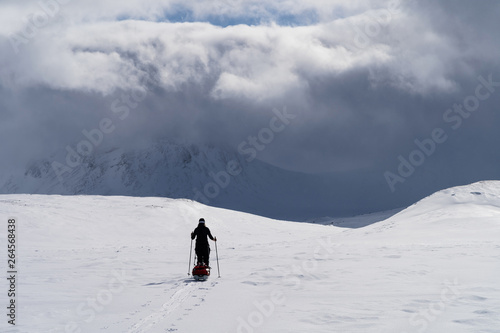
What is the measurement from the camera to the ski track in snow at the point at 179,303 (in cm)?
975

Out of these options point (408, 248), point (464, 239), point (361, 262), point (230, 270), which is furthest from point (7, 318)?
point (464, 239)

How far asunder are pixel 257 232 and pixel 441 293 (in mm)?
34705

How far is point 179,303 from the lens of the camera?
1208 centimetres

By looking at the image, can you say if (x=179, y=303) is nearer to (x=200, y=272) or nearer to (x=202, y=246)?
(x=200, y=272)

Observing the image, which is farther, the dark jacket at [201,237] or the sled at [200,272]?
the dark jacket at [201,237]

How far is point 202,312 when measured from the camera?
10992mm

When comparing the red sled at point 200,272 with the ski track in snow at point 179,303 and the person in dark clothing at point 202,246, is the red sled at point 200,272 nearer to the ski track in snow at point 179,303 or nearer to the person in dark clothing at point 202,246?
the ski track in snow at point 179,303

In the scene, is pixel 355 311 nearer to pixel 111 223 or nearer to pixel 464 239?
pixel 464 239

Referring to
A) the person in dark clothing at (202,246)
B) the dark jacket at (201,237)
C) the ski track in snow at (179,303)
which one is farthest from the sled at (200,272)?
the dark jacket at (201,237)

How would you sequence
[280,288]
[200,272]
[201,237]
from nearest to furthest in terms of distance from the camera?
[280,288] < [200,272] < [201,237]

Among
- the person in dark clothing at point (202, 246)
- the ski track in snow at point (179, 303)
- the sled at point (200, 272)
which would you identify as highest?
the person in dark clothing at point (202, 246)

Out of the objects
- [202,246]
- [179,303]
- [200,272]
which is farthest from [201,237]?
[179,303]

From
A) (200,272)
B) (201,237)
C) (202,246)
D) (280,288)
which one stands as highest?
(201,237)

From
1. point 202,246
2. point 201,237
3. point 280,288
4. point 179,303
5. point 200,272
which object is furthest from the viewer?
point 201,237
